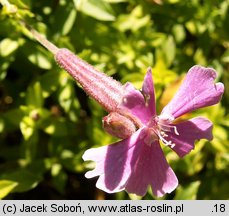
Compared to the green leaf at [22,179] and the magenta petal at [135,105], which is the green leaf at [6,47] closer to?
the green leaf at [22,179]

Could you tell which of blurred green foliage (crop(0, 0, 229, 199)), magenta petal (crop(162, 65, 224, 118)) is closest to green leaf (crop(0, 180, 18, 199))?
blurred green foliage (crop(0, 0, 229, 199))

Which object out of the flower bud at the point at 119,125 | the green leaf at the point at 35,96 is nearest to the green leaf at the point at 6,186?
the green leaf at the point at 35,96

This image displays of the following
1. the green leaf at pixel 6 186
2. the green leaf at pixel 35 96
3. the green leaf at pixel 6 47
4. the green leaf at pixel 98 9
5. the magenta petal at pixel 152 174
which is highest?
the green leaf at pixel 98 9

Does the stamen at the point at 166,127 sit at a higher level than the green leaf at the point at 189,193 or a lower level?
higher

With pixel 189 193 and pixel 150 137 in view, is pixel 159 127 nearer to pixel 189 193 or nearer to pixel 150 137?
pixel 150 137

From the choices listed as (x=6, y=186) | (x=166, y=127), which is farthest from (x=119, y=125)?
(x=6, y=186)

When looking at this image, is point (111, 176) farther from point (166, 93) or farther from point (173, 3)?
point (173, 3)

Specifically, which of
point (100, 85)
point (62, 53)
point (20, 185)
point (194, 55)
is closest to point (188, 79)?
point (100, 85)
